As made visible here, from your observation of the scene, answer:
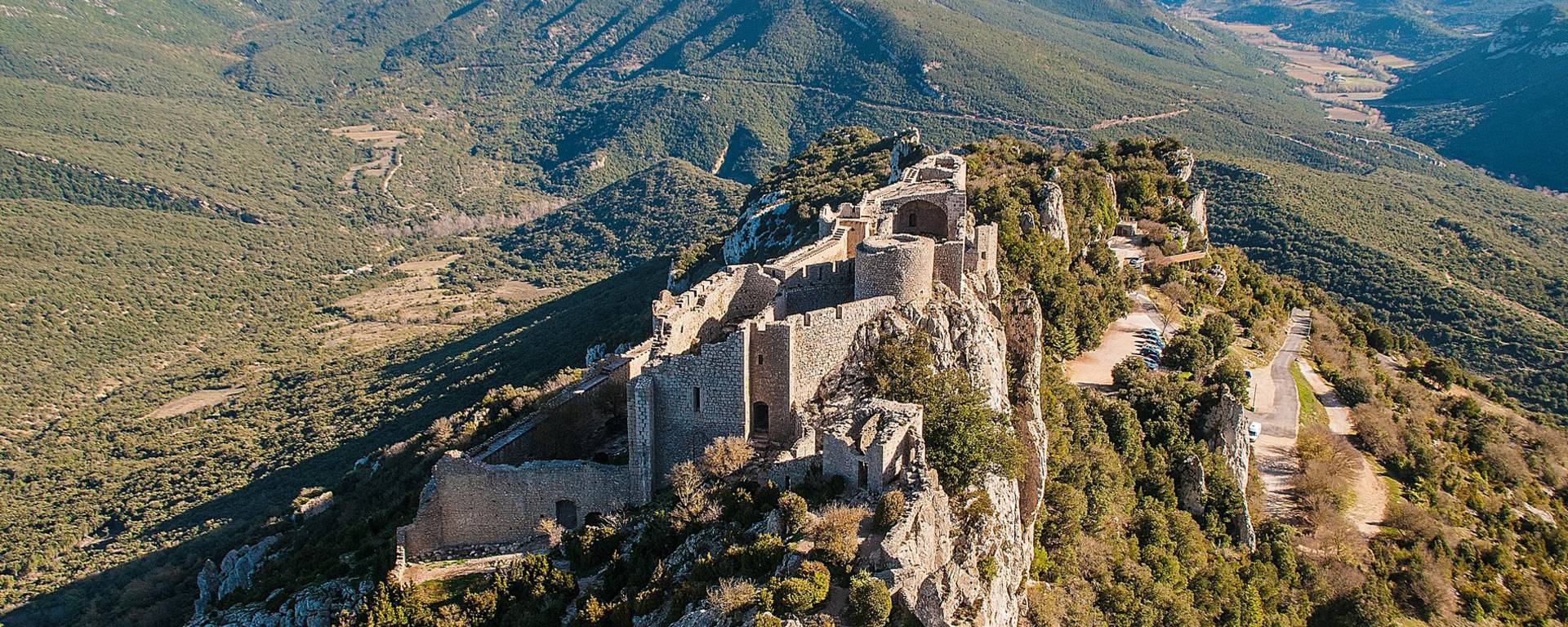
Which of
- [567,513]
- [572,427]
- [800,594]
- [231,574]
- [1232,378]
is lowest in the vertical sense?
[231,574]

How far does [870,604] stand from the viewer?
17.7 metres

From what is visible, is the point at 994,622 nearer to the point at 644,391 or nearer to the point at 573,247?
the point at 644,391

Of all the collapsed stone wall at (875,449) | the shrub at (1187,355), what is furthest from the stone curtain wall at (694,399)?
the shrub at (1187,355)

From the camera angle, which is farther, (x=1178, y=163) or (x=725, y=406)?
(x=1178, y=163)

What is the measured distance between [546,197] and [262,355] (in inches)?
3146

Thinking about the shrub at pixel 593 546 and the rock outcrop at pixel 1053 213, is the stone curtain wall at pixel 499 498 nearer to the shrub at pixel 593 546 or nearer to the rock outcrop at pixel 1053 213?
the shrub at pixel 593 546

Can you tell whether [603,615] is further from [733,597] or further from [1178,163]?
[1178,163]

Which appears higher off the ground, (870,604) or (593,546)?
(870,604)

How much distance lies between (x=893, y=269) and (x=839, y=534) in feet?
28.6

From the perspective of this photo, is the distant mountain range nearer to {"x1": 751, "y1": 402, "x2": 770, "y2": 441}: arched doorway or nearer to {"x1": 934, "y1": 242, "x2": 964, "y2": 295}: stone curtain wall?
{"x1": 934, "y1": 242, "x2": 964, "y2": 295}: stone curtain wall

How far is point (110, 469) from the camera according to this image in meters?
70.9

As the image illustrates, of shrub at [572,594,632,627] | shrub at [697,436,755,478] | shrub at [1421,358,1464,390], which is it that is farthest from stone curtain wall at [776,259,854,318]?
shrub at [1421,358,1464,390]

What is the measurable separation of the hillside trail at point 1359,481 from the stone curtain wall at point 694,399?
25.6 meters

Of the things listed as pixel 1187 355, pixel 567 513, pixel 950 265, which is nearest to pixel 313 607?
pixel 567 513
